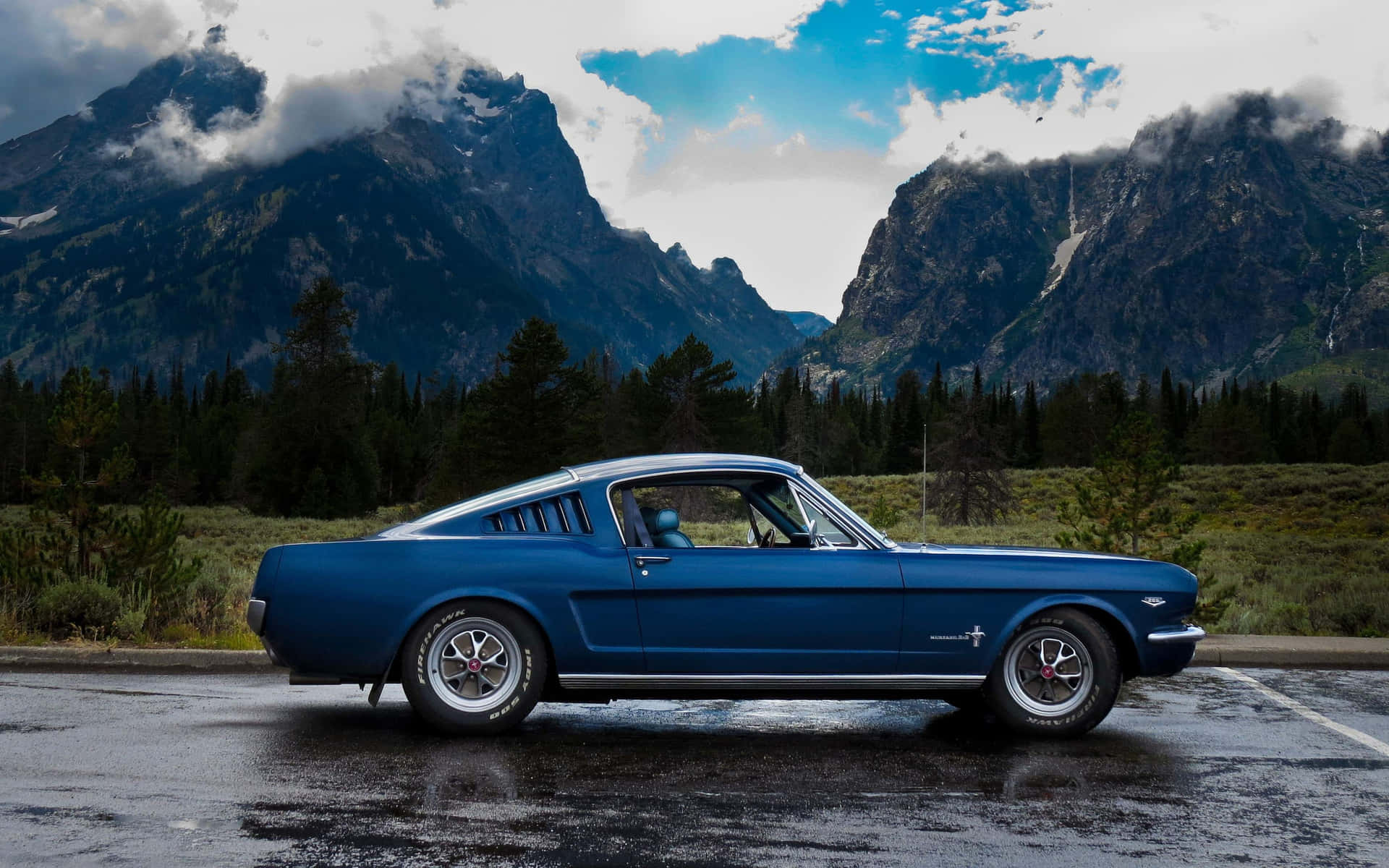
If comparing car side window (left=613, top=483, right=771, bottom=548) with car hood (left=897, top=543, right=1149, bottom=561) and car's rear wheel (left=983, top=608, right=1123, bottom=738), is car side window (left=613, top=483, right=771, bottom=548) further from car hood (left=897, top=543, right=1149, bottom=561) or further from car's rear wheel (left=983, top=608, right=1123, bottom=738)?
car's rear wheel (left=983, top=608, right=1123, bottom=738)

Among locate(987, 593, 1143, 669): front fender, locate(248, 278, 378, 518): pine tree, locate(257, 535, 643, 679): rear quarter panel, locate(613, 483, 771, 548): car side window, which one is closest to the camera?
locate(257, 535, 643, 679): rear quarter panel

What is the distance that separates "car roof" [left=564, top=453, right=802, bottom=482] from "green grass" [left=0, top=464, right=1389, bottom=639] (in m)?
0.36

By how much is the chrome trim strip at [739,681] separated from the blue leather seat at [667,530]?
0.73 m

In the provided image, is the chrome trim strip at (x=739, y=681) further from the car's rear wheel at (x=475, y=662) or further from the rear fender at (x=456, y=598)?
the rear fender at (x=456, y=598)

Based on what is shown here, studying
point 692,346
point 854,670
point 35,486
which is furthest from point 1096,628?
point 692,346

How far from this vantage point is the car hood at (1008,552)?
22.0 feet

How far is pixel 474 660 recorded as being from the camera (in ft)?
21.0

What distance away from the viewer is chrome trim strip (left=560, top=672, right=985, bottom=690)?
251 inches

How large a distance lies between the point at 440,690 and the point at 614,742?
98 centimetres

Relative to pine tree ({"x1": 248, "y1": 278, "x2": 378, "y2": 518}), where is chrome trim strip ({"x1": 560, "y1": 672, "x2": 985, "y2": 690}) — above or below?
below

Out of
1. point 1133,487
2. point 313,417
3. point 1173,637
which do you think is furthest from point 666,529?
point 313,417

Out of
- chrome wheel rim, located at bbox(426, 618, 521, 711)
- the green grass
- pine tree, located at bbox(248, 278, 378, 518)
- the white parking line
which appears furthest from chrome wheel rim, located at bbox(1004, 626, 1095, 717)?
pine tree, located at bbox(248, 278, 378, 518)

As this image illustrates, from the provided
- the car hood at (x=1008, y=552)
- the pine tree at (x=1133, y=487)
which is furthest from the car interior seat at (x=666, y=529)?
the pine tree at (x=1133, y=487)

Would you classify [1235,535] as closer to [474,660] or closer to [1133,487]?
[1133,487]
